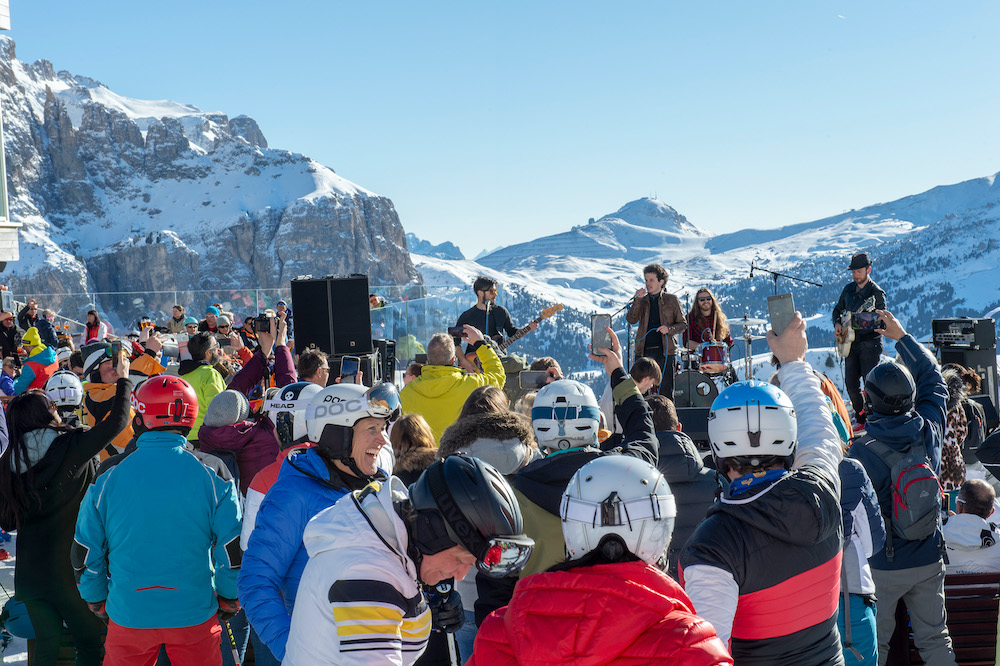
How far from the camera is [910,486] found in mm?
3939

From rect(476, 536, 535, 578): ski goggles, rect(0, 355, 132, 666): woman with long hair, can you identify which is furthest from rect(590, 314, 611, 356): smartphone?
rect(476, 536, 535, 578): ski goggles

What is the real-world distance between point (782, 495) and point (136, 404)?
2.49 metres

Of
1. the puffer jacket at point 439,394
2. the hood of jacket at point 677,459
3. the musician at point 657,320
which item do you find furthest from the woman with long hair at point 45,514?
the musician at point 657,320

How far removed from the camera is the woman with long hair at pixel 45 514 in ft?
13.5

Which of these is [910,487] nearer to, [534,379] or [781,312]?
[781,312]

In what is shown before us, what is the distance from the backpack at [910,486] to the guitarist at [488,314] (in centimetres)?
552

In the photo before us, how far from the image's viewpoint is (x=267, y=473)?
3.38 m

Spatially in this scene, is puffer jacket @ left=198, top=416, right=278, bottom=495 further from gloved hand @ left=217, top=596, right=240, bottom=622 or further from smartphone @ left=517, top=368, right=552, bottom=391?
smartphone @ left=517, top=368, right=552, bottom=391

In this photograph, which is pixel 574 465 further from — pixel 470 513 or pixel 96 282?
pixel 96 282

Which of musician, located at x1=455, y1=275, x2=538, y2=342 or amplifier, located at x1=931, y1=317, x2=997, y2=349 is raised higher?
musician, located at x1=455, y1=275, x2=538, y2=342

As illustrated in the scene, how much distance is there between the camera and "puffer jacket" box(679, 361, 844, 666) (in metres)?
2.43

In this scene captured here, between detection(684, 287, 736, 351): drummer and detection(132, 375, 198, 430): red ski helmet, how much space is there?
6.77m

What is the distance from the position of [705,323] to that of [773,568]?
726cm

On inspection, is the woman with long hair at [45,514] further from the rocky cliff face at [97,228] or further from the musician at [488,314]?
the rocky cliff face at [97,228]
